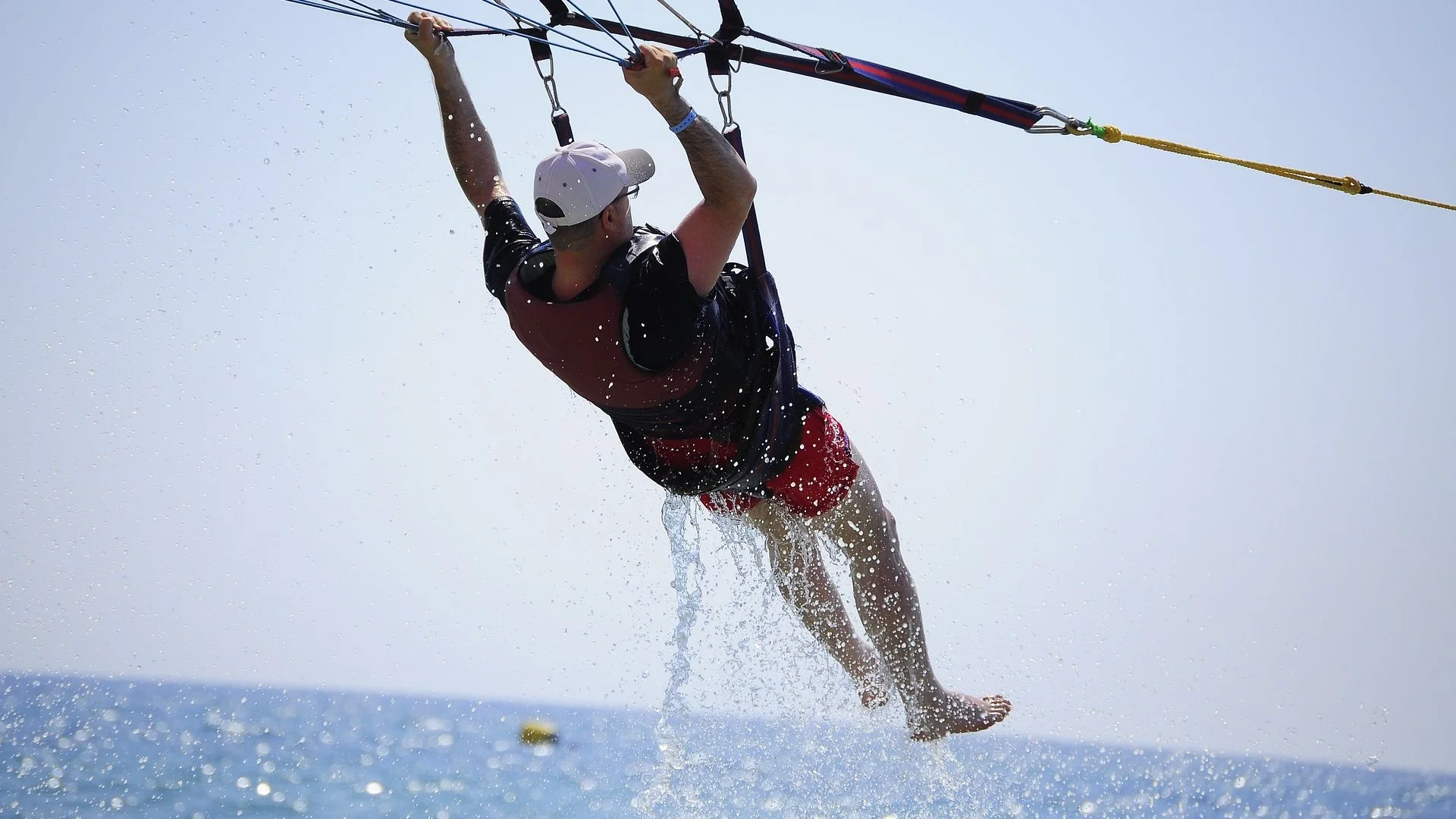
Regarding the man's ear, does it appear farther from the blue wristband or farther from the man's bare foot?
the man's bare foot

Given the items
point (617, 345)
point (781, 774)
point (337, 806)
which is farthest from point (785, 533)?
point (337, 806)

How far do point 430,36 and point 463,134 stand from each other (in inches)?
14.7

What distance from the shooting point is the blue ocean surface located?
6.37 m

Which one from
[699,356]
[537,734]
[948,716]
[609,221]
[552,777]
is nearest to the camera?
[609,221]

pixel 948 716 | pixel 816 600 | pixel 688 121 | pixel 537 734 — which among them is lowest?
pixel 537 734

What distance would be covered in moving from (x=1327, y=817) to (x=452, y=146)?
52.3 ft

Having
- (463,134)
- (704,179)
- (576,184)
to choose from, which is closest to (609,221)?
(576,184)

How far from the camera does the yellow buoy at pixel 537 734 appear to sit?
85.1 ft

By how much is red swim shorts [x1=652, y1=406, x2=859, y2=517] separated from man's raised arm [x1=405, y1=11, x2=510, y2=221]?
1041 millimetres

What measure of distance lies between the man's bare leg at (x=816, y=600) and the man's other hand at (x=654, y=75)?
5.92 ft

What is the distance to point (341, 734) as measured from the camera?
23.7m

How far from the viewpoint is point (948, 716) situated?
4785 mm

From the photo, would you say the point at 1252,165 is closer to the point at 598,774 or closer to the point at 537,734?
the point at 598,774

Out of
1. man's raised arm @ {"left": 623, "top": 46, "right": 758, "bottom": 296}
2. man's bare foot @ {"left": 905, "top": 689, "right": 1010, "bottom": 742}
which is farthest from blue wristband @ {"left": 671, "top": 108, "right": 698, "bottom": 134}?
man's bare foot @ {"left": 905, "top": 689, "right": 1010, "bottom": 742}
